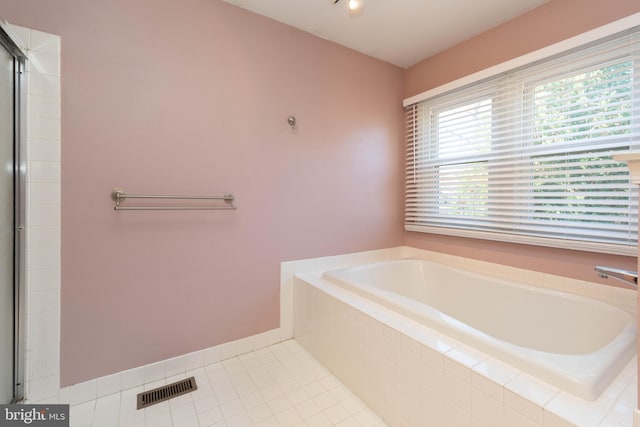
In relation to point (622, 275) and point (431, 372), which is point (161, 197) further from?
point (622, 275)

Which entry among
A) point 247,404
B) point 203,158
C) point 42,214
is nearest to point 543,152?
point 203,158

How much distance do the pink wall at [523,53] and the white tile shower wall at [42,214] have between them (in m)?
2.57

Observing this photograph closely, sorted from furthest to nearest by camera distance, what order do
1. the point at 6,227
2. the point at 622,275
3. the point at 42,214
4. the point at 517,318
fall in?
the point at 517,318 → the point at 42,214 → the point at 6,227 → the point at 622,275

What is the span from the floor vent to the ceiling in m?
2.35

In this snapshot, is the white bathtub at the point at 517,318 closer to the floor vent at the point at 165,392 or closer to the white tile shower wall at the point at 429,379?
the white tile shower wall at the point at 429,379

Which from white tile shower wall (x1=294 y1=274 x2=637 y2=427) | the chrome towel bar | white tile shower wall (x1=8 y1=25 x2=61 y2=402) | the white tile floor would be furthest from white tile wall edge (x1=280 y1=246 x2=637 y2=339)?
white tile shower wall (x1=8 y1=25 x2=61 y2=402)

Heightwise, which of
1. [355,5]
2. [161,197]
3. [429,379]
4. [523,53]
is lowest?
[429,379]

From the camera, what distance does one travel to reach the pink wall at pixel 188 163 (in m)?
1.46

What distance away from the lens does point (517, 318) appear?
69.2 inches

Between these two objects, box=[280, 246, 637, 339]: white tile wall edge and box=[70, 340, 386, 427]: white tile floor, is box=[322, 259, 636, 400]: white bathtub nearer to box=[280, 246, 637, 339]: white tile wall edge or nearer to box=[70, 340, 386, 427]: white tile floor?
box=[280, 246, 637, 339]: white tile wall edge

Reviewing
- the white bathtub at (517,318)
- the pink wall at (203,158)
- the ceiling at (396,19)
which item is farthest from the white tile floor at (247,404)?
the ceiling at (396,19)

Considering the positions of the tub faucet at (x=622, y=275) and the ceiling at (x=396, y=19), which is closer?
the tub faucet at (x=622, y=275)

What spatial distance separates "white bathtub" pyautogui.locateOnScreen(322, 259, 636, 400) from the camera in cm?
94

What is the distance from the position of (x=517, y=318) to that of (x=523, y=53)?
1731mm
